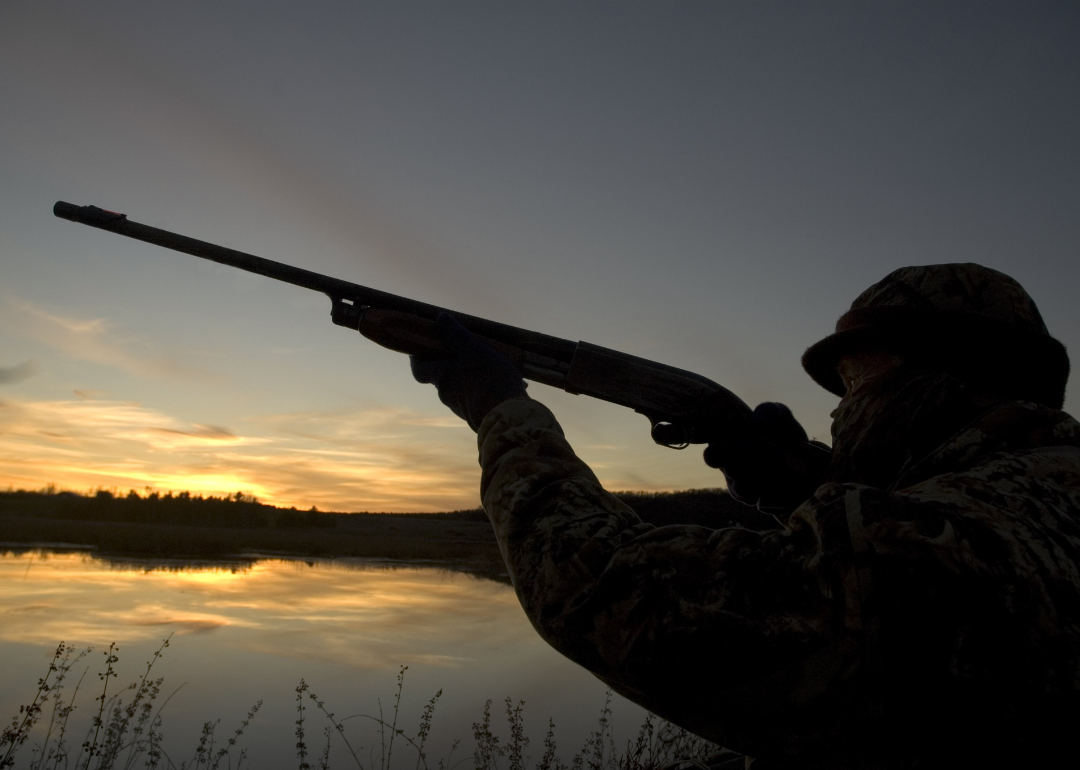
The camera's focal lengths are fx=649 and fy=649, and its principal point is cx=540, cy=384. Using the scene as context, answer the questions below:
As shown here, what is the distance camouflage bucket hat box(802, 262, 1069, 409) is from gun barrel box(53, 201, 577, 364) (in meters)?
1.95

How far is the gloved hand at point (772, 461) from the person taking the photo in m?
2.70

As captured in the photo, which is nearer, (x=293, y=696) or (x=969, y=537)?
(x=969, y=537)

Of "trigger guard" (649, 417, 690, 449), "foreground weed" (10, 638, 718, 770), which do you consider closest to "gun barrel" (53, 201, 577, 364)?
"trigger guard" (649, 417, 690, 449)

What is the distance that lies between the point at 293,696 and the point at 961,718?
9.20 m

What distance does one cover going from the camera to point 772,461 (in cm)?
276

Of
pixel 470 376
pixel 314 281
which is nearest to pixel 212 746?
pixel 314 281

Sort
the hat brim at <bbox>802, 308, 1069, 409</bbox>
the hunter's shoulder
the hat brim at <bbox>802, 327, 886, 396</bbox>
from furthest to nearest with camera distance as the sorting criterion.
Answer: the hat brim at <bbox>802, 327, 886, 396</bbox> → the hat brim at <bbox>802, 308, 1069, 409</bbox> → the hunter's shoulder

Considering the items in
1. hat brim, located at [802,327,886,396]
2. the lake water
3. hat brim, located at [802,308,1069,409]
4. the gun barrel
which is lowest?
the lake water

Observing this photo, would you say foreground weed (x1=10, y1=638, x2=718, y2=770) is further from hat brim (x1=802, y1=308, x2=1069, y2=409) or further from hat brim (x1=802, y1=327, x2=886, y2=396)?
hat brim (x1=802, y1=308, x2=1069, y2=409)

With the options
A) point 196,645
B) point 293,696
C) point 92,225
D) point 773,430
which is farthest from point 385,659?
point 773,430

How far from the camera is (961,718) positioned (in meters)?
1.11

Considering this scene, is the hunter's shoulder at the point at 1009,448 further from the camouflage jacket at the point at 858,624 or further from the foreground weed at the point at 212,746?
the foreground weed at the point at 212,746

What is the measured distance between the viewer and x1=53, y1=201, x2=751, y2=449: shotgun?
3.31m

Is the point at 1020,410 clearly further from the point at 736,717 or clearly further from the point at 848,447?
the point at 736,717
